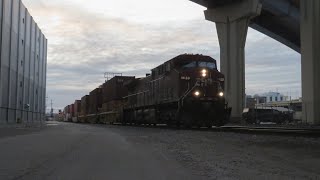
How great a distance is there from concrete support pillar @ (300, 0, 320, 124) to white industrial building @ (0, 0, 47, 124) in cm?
2781

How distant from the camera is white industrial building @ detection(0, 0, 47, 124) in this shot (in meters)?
42.8

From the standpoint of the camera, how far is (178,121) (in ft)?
93.0

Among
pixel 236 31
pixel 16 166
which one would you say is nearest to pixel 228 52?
pixel 236 31

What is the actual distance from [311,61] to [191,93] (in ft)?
64.0

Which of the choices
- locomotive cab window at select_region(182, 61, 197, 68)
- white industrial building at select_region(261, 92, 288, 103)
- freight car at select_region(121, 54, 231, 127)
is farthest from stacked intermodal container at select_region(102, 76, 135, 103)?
white industrial building at select_region(261, 92, 288, 103)

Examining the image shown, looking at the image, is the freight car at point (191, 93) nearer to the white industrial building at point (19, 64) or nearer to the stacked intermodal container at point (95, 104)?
the white industrial building at point (19, 64)

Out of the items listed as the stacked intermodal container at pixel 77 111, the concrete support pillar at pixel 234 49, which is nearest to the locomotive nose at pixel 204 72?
the concrete support pillar at pixel 234 49

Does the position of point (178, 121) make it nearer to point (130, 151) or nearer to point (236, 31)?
point (130, 151)

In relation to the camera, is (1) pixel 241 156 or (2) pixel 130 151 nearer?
(1) pixel 241 156

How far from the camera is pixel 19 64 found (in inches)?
2023

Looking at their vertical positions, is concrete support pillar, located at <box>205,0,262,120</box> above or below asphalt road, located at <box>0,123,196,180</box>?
above

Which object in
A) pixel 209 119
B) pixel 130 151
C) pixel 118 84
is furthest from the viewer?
pixel 118 84

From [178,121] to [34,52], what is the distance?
4082 cm

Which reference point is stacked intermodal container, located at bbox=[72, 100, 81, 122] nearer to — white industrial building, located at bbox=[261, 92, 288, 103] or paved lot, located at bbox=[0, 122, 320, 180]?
paved lot, located at bbox=[0, 122, 320, 180]
